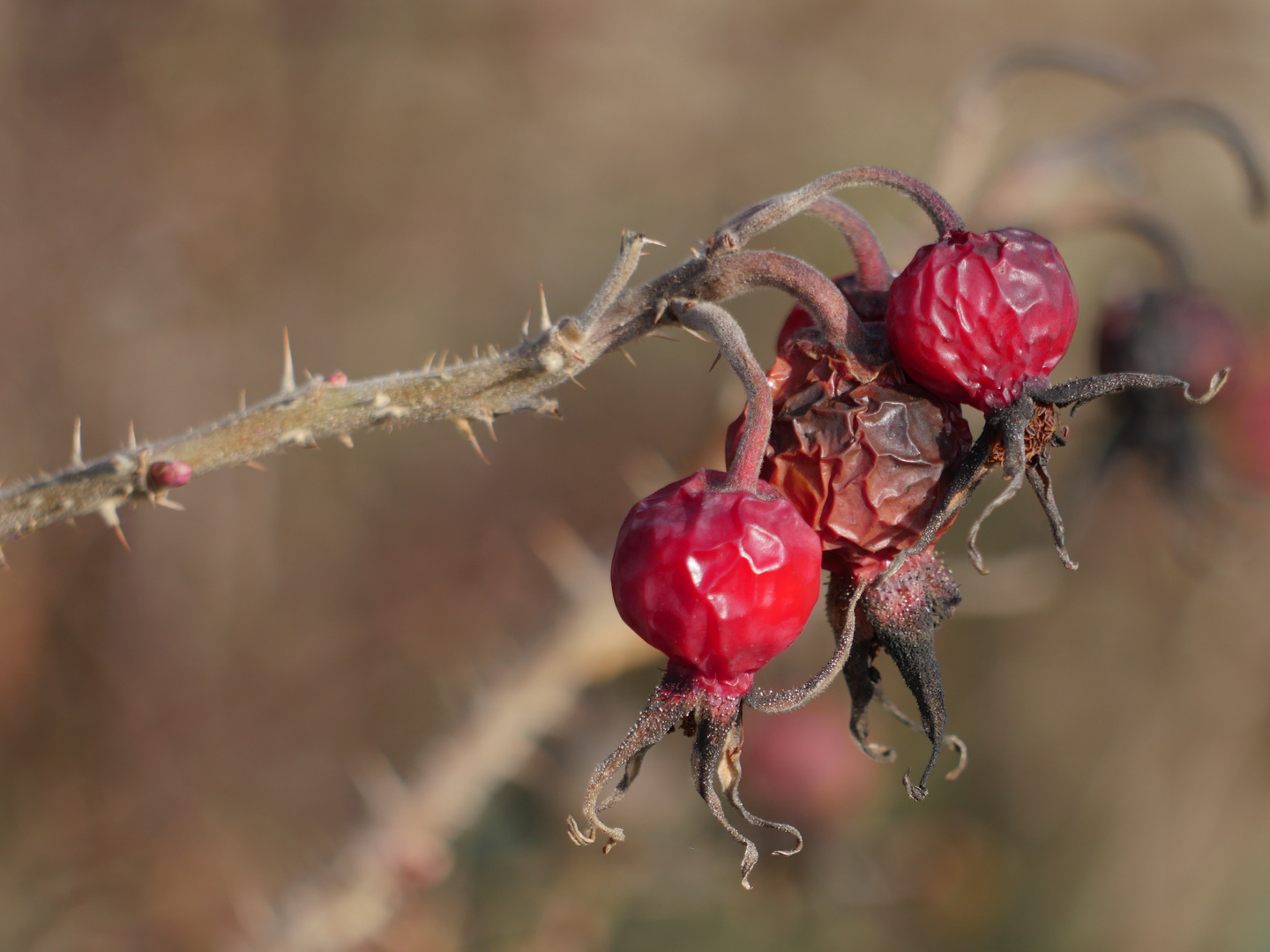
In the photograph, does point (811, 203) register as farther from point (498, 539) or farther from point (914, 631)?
point (498, 539)

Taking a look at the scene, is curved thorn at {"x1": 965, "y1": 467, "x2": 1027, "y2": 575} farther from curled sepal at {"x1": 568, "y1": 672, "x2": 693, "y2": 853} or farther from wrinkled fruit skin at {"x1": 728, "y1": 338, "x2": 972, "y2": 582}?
curled sepal at {"x1": 568, "y1": 672, "x2": 693, "y2": 853}

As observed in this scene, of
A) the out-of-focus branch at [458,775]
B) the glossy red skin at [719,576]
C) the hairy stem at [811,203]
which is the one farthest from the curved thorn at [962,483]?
the out-of-focus branch at [458,775]

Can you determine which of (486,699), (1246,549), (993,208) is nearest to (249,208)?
(486,699)

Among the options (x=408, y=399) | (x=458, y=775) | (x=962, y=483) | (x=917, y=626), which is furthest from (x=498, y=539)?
(x=962, y=483)

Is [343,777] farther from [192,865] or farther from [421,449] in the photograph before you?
[421,449]

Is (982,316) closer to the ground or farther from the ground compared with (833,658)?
farther from the ground

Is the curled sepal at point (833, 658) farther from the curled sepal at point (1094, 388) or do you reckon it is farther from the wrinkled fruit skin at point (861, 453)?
the curled sepal at point (1094, 388)
